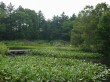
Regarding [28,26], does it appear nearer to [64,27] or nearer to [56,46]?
[64,27]

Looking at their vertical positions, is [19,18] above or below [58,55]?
above

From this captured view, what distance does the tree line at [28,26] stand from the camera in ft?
215

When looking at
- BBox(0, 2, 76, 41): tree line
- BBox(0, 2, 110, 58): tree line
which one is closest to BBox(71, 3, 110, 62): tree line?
BBox(0, 2, 110, 58): tree line

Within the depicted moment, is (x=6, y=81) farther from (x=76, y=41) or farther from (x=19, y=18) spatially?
(x=19, y=18)

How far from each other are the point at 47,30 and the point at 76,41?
28.9 m

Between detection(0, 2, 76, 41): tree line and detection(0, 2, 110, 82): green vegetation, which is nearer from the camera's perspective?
detection(0, 2, 110, 82): green vegetation

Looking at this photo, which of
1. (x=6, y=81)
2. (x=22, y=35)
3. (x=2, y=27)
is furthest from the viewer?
(x=22, y=35)

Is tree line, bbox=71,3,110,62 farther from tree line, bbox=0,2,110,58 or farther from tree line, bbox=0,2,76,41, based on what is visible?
tree line, bbox=0,2,76,41

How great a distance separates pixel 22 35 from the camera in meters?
66.2

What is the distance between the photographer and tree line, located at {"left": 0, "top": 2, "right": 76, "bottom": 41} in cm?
6556

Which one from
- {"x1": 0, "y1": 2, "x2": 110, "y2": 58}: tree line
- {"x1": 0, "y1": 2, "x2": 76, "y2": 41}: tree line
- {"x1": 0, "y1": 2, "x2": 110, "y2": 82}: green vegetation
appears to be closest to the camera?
{"x1": 0, "y1": 2, "x2": 110, "y2": 82}: green vegetation

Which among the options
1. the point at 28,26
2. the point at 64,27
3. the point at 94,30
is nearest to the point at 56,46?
the point at 94,30

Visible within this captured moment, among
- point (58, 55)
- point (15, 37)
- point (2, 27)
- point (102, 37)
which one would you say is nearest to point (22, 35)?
point (15, 37)

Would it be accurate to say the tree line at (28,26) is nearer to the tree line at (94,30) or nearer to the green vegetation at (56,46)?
the green vegetation at (56,46)
